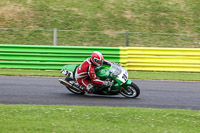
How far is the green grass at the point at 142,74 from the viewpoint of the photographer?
510 inches

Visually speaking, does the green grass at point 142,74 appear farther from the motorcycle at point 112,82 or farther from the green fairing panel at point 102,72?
the green fairing panel at point 102,72

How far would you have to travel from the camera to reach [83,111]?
7.32 metres

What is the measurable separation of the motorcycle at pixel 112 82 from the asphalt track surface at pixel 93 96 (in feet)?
0.61

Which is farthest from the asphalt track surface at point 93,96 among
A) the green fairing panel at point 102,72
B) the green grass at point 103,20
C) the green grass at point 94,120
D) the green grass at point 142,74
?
the green grass at point 103,20

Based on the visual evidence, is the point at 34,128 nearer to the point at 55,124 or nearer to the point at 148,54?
the point at 55,124

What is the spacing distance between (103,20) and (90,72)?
12.4 m

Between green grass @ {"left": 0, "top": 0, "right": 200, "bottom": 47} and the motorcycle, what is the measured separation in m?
8.70

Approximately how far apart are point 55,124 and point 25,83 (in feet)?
17.1

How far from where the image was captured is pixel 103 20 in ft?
69.6

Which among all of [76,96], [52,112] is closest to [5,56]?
[76,96]

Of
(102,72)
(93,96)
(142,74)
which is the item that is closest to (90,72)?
(102,72)

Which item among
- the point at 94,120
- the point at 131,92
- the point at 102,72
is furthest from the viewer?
the point at 131,92

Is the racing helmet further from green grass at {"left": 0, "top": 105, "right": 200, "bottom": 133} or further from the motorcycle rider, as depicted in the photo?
green grass at {"left": 0, "top": 105, "right": 200, "bottom": 133}

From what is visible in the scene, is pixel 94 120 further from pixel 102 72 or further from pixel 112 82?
pixel 102 72
